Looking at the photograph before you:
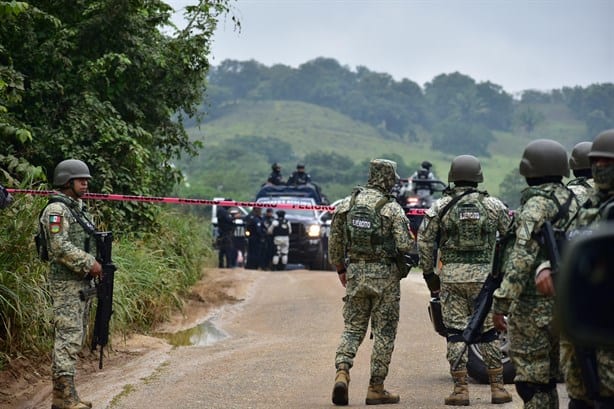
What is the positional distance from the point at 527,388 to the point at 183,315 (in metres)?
8.97

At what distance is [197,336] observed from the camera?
12594mm

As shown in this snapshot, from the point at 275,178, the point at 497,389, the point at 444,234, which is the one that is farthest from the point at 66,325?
the point at 275,178

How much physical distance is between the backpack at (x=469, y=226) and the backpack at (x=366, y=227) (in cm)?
53

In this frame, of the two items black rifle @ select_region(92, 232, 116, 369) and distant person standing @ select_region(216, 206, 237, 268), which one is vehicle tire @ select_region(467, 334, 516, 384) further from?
distant person standing @ select_region(216, 206, 237, 268)

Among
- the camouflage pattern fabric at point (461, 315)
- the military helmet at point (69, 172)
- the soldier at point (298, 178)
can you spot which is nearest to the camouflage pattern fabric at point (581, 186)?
the camouflage pattern fabric at point (461, 315)

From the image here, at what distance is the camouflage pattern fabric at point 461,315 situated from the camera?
25.7 ft

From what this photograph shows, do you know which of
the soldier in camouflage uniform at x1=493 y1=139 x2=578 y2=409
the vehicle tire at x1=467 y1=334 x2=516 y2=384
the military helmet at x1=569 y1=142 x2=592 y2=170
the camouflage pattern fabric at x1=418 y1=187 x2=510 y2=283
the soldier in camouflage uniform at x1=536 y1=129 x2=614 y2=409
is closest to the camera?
the soldier in camouflage uniform at x1=536 y1=129 x2=614 y2=409

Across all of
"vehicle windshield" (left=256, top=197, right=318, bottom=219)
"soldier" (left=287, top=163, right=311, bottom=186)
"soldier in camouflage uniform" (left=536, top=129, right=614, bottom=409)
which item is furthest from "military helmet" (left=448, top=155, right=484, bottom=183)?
"soldier" (left=287, top=163, right=311, bottom=186)

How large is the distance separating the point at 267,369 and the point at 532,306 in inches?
179

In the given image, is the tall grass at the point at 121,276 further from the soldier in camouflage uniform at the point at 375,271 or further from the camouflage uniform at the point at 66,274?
the soldier in camouflage uniform at the point at 375,271

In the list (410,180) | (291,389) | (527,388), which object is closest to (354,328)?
(291,389)

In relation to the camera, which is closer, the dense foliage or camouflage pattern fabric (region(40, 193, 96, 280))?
camouflage pattern fabric (region(40, 193, 96, 280))

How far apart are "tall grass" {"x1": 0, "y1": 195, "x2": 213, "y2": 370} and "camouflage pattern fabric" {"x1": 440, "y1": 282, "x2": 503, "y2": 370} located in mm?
3596

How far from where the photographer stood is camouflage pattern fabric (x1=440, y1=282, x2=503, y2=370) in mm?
7844
